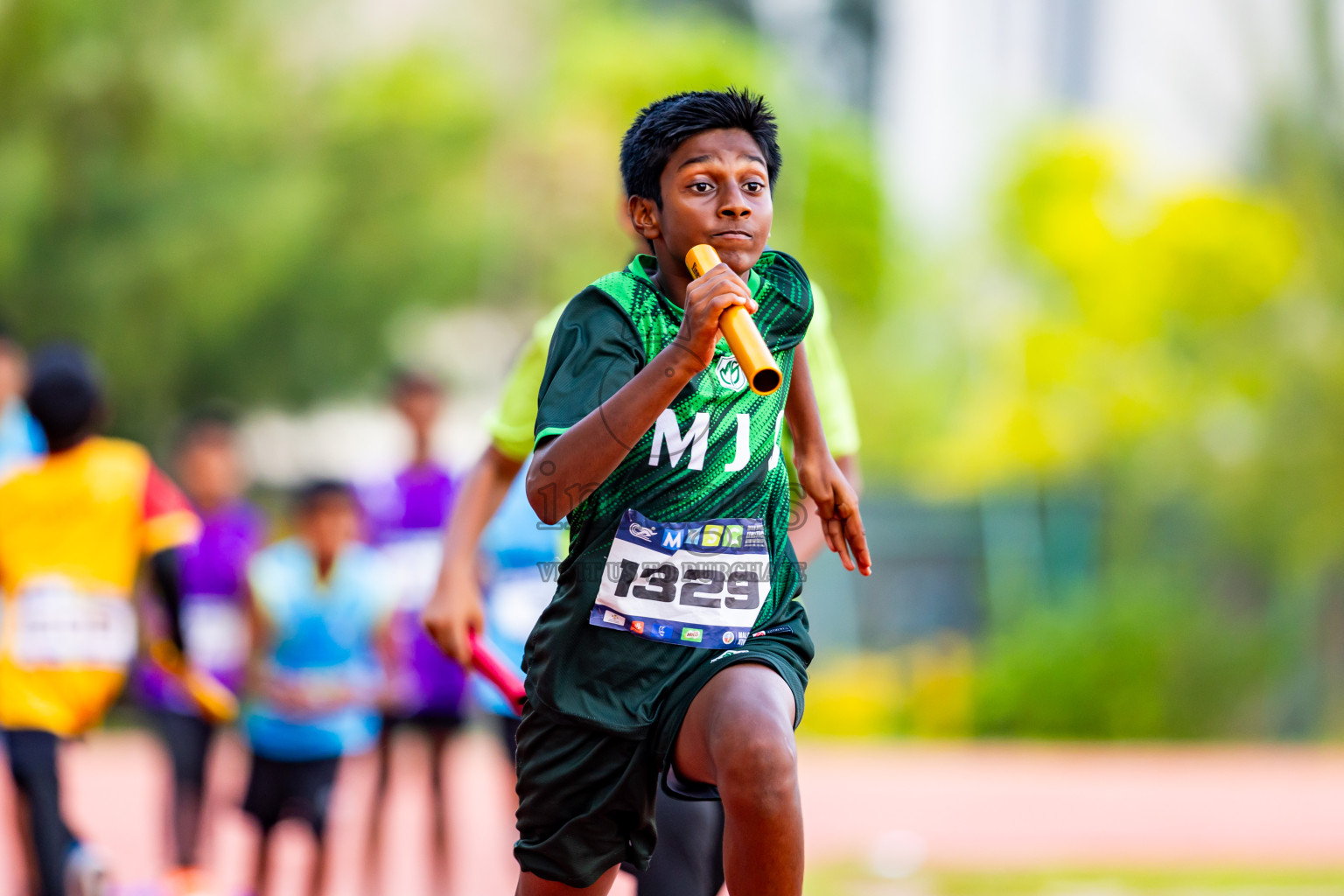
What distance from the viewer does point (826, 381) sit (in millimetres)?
3760

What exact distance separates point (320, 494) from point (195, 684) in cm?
116

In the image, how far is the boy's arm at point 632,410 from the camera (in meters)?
2.55

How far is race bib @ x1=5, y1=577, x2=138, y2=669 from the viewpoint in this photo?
5.38 m

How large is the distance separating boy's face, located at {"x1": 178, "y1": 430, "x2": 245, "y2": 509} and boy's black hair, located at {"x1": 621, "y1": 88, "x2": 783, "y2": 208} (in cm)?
507

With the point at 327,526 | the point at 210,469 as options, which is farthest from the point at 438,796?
the point at 210,469

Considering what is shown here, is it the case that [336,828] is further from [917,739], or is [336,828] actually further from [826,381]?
[917,739]

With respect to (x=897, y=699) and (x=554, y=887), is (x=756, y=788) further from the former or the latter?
(x=897, y=699)

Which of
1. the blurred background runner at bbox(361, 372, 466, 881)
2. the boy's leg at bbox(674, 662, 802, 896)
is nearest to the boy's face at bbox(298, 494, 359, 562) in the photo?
the blurred background runner at bbox(361, 372, 466, 881)

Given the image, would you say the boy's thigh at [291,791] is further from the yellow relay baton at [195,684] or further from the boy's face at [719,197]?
the boy's face at [719,197]

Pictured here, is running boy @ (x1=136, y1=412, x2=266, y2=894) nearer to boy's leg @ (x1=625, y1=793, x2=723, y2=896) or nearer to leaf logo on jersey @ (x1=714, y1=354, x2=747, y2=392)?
boy's leg @ (x1=625, y1=793, x2=723, y2=896)

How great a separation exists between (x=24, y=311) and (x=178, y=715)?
12.3 meters

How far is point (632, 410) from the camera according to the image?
103 inches

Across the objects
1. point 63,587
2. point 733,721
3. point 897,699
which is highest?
point 897,699

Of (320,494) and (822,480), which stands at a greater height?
(320,494)
